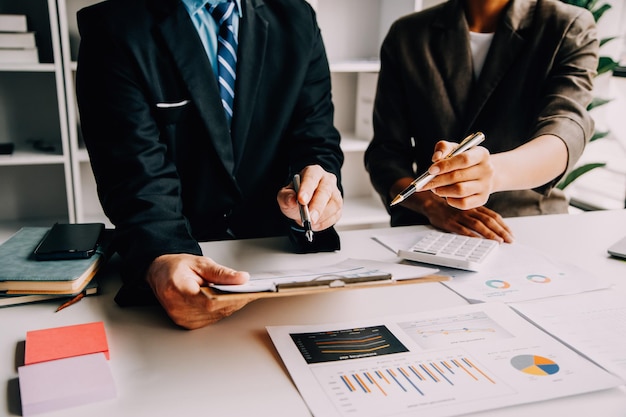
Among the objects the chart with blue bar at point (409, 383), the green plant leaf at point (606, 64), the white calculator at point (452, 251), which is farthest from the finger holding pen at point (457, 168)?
the green plant leaf at point (606, 64)

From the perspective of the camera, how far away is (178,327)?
0.85m

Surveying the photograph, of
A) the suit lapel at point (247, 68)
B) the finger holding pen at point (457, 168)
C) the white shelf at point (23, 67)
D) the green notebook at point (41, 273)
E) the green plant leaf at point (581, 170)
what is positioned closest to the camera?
the green notebook at point (41, 273)

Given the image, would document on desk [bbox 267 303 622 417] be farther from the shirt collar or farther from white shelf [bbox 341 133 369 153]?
white shelf [bbox 341 133 369 153]

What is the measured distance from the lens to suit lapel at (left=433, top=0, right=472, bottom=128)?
1566 millimetres

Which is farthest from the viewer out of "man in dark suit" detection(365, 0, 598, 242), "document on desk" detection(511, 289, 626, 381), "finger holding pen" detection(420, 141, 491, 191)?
"man in dark suit" detection(365, 0, 598, 242)

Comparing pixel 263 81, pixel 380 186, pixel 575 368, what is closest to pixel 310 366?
pixel 575 368

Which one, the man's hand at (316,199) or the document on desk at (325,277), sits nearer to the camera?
the document on desk at (325,277)

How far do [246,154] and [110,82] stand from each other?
0.35 meters

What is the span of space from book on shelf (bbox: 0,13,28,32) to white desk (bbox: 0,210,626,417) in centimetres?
156

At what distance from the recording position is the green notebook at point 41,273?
0.90m

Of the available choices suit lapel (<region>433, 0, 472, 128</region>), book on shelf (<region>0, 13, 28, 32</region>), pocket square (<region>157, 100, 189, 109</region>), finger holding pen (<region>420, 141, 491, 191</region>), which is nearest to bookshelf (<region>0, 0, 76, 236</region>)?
book on shelf (<region>0, 13, 28, 32</region>)

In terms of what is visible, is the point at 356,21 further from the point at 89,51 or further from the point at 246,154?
the point at 89,51

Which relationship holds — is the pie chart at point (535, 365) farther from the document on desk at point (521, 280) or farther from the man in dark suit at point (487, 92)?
the man in dark suit at point (487, 92)

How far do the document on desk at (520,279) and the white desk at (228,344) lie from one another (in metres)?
0.05
